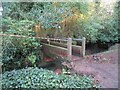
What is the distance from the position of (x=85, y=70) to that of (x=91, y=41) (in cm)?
97

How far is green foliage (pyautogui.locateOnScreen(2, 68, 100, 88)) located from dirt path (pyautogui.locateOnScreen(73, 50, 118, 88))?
247 mm

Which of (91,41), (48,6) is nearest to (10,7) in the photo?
(48,6)

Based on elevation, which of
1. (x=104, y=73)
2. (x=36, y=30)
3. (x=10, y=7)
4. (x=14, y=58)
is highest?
(x=10, y=7)

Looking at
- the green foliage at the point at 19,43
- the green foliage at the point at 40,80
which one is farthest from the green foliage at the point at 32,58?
the green foliage at the point at 40,80

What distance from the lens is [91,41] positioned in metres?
3.49

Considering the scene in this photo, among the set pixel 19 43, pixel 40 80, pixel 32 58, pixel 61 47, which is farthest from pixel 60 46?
pixel 40 80

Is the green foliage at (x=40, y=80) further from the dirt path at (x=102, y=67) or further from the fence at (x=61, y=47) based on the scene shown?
the fence at (x=61, y=47)

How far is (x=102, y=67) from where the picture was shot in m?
2.78

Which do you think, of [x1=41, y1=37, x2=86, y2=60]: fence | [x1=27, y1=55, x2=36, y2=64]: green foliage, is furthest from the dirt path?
[x1=27, y1=55, x2=36, y2=64]: green foliage

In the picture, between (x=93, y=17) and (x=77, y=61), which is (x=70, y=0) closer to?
(x=93, y=17)

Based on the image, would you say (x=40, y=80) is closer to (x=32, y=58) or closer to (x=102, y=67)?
(x=32, y=58)

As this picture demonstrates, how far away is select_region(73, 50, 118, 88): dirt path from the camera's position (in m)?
2.34

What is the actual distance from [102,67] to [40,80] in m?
1.01

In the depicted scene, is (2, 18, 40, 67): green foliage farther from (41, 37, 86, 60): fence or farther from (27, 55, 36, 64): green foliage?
(41, 37, 86, 60): fence
